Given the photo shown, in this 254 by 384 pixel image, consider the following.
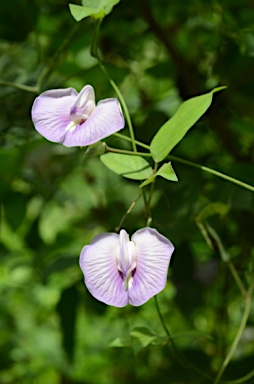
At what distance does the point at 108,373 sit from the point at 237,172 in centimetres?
73

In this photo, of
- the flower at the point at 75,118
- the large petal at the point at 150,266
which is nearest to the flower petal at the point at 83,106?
the flower at the point at 75,118

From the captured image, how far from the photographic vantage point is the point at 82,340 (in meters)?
1.40

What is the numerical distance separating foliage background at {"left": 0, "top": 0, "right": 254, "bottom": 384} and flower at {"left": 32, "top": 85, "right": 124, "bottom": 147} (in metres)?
0.21

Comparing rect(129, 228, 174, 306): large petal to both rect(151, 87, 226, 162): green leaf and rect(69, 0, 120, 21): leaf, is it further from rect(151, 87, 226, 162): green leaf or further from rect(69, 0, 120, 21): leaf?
rect(69, 0, 120, 21): leaf

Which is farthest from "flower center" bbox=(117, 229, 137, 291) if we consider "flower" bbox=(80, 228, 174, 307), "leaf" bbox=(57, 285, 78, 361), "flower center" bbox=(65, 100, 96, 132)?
"leaf" bbox=(57, 285, 78, 361)

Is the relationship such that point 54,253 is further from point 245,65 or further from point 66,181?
point 245,65

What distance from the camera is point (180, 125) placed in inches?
22.2

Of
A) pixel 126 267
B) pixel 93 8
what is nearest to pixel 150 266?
pixel 126 267

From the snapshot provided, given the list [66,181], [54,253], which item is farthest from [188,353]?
[66,181]

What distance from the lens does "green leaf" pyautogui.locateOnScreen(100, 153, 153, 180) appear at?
58 cm

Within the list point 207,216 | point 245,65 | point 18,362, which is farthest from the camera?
point 18,362

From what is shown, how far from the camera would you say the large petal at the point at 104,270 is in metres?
0.53

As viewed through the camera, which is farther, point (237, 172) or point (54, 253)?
point (54, 253)

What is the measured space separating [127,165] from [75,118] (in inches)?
2.4
